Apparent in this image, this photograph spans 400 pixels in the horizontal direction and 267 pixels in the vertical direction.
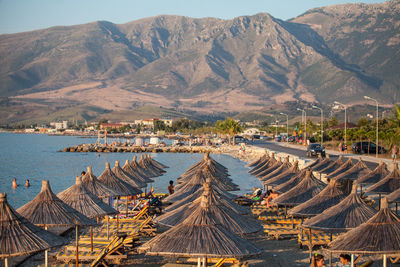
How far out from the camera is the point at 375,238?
38.6 ft

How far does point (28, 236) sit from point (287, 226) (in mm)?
11901

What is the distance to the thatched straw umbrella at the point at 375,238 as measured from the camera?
1159 centimetres

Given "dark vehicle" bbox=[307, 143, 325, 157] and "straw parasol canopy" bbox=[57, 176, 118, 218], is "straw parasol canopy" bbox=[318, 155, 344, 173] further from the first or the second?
"dark vehicle" bbox=[307, 143, 325, 157]

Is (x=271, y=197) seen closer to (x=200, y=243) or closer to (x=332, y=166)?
(x=332, y=166)

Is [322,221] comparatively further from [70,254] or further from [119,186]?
[119,186]

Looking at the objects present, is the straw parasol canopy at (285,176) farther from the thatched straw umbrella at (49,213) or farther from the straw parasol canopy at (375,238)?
the straw parasol canopy at (375,238)

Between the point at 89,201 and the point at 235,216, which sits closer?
the point at 235,216

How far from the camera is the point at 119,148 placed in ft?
354

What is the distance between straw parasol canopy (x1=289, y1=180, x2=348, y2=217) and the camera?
658 inches

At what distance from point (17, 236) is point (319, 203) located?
31.5 feet

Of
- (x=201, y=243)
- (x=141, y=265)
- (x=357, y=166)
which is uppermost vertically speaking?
(x=357, y=166)

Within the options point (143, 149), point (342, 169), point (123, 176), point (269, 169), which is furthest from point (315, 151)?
point (143, 149)

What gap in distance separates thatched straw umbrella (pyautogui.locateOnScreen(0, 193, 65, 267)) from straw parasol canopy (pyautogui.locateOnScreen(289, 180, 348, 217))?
802cm

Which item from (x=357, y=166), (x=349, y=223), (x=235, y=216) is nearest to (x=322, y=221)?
(x=349, y=223)
